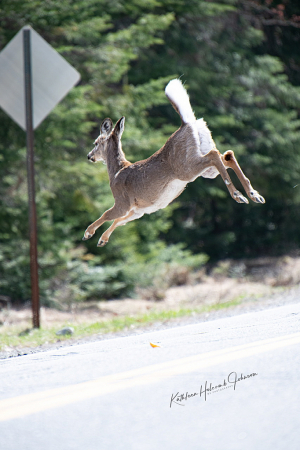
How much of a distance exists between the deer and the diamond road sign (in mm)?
3007

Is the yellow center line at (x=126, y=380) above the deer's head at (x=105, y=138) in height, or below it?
below

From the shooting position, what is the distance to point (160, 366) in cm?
394

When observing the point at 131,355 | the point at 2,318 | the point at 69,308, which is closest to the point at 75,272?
the point at 69,308

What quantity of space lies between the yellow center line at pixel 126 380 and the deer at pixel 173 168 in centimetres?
114

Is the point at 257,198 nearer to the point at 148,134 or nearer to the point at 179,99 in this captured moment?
the point at 179,99

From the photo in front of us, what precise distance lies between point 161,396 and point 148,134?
35.6 feet

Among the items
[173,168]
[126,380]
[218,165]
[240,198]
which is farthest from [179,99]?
[126,380]

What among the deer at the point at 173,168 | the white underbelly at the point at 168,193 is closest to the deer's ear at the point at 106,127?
the deer at the point at 173,168

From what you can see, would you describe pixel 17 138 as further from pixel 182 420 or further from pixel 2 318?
pixel 182 420

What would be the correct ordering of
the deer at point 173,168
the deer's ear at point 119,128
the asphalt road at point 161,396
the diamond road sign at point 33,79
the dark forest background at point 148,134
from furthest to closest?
1. the dark forest background at point 148,134
2. the diamond road sign at point 33,79
3. the deer's ear at point 119,128
4. the deer at point 173,168
5. the asphalt road at point 161,396

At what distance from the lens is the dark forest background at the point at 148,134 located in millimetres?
11453

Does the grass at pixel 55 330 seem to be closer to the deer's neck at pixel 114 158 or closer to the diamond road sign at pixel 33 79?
the deer's neck at pixel 114 158

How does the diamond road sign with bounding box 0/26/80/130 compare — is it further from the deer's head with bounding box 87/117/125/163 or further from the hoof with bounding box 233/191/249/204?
the hoof with bounding box 233/191/249/204

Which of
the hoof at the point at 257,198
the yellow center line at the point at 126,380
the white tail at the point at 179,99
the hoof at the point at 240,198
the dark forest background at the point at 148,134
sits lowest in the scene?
→ the dark forest background at the point at 148,134
